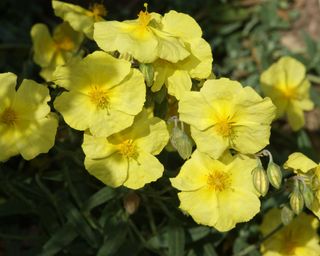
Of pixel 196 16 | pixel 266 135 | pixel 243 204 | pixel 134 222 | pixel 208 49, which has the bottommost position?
pixel 134 222

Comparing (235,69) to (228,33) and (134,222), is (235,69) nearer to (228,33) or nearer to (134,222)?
(228,33)

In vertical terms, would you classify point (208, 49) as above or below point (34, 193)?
above

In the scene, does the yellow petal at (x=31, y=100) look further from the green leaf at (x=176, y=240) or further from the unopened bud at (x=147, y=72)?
the green leaf at (x=176, y=240)

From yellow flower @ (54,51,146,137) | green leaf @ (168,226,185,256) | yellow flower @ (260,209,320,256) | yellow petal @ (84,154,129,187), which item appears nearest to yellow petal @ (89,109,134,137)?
yellow flower @ (54,51,146,137)

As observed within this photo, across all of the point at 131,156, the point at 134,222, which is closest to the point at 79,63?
the point at 131,156

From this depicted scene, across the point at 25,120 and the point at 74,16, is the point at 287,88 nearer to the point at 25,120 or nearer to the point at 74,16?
the point at 74,16

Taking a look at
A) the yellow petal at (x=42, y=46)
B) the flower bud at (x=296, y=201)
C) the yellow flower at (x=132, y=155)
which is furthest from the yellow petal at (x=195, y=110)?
the yellow petal at (x=42, y=46)

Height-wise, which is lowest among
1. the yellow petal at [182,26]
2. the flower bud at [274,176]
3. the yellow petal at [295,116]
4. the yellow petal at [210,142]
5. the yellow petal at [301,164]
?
the yellow petal at [295,116]

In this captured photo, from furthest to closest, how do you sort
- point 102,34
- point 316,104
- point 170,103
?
point 316,104, point 170,103, point 102,34
